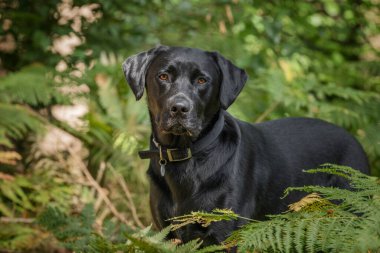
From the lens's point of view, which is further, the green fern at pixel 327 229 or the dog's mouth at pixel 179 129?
the dog's mouth at pixel 179 129

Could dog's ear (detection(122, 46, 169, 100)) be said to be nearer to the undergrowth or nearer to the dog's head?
the dog's head

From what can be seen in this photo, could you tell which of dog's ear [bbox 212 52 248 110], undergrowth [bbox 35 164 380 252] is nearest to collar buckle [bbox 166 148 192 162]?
dog's ear [bbox 212 52 248 110]

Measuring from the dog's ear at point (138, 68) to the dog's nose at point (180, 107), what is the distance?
0.46 meters

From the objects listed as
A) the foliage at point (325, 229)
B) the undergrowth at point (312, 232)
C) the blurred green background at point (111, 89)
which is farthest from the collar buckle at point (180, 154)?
A: the blurred green background at point (111, 89)

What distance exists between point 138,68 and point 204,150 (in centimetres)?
79

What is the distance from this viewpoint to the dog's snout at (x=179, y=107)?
341 centimetres

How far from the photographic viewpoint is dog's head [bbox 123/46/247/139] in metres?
3.47

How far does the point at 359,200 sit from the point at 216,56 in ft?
5.87

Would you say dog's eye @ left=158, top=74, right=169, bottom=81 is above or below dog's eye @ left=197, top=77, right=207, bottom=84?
above

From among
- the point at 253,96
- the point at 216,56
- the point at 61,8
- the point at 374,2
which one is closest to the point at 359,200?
the point at 216,56

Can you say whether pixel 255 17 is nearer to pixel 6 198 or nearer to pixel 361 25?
pixel 361 25

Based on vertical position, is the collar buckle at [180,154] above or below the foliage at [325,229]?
below

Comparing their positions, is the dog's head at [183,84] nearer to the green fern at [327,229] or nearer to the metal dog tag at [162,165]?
the metal dog tag at [162,165]

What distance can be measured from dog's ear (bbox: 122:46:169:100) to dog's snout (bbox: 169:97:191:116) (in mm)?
458
